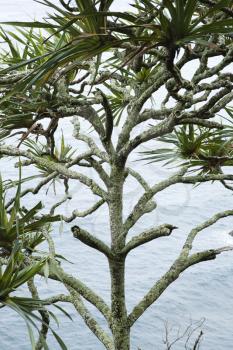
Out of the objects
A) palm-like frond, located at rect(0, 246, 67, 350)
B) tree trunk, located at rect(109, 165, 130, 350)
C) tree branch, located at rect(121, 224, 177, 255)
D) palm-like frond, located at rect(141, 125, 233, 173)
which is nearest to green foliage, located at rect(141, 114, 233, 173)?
palm-like frond, located at rect(141, 125, 233, 173)

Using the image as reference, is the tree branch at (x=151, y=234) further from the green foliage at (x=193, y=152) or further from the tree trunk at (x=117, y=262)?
the green foliage at (x=193, y=152)

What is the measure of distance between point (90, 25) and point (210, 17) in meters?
0.71

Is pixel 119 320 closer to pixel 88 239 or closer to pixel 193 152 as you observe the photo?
pixel 88 239

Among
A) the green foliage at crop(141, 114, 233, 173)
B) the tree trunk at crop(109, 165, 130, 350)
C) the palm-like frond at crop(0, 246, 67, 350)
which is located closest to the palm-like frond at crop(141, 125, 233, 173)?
the green foliage at crop(141, 114, 233, 173)

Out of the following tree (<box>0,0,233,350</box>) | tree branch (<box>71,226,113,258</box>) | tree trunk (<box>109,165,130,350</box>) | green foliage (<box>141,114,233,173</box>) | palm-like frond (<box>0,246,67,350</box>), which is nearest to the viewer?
palm-like frond (<box>0,246,67,350</box>)

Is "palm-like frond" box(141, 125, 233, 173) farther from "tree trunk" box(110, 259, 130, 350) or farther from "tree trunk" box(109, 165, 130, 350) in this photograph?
"tree trunk" box(110, 259, 130, 350)

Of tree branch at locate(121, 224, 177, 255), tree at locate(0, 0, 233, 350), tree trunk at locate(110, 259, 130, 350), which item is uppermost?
tree at locate(0, 0, 233, 350)

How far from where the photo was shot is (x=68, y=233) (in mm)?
9375

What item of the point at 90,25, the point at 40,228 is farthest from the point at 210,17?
the point at 40,228

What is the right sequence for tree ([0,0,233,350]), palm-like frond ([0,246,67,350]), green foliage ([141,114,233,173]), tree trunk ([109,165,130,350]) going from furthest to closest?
green foliage ([141,114,233,173]), tree trunk ([109,165,130,350]), tree ([0,0,233,350]), palm-like frond ([0,246,67,350])

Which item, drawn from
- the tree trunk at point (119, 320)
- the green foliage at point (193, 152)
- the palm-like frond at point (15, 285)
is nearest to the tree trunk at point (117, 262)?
the tree trunk at point (119, 320)

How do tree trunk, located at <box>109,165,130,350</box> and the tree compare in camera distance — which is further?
tree trunk, located at <box>109,165,130,350</box>

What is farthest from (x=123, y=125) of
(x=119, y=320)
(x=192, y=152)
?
(x=119, y=320)

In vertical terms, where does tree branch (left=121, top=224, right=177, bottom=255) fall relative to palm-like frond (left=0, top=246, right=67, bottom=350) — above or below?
above
